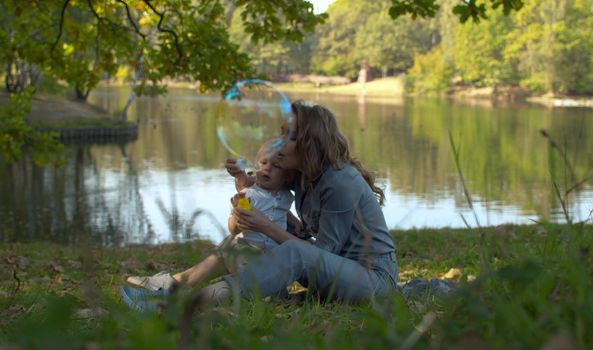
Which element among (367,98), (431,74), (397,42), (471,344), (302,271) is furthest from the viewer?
(397,42)

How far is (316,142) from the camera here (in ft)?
14.7

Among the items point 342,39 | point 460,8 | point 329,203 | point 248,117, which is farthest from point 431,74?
point 329,203

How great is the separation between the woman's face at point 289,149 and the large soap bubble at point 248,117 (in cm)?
140

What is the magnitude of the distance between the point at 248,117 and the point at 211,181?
15116 mm

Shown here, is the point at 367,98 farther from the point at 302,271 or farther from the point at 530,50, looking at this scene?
the point at 302,271

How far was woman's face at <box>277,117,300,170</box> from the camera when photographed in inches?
180

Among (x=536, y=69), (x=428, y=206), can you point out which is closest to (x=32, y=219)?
(x=428, y=206)

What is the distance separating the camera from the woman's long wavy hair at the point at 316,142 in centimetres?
445

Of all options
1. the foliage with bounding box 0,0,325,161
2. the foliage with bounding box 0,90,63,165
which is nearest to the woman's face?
the foliage with bounding box 0,0,325,161

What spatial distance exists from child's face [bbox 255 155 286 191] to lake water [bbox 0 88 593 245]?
922 millimetres

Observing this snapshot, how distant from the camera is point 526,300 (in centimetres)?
196

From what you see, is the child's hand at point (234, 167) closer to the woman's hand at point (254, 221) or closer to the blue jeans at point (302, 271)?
the woman's hand at point (254, 221)

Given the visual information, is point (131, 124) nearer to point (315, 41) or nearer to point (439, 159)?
point (439, 159)

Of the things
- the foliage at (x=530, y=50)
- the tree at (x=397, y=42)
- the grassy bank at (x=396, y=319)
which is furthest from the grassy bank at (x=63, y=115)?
the tree at (x=397, y=42)
